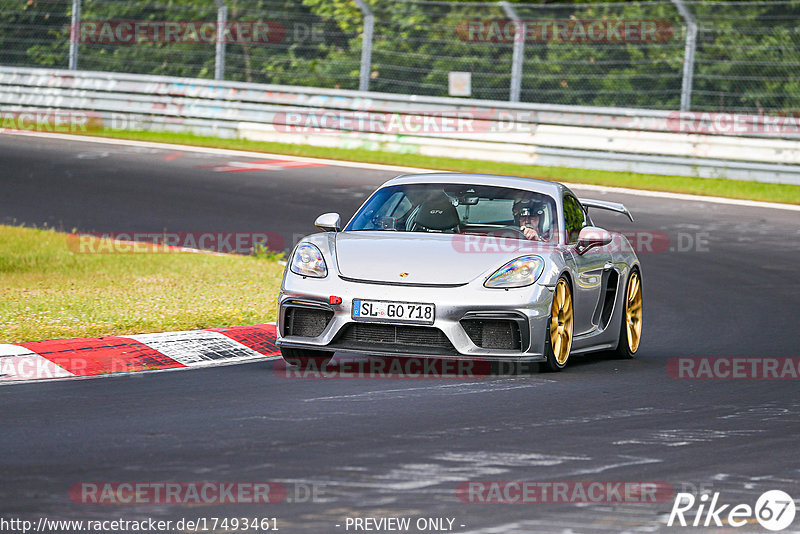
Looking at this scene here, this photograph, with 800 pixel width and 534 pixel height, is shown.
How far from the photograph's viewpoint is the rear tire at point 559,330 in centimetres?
863

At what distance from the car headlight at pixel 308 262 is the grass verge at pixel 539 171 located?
39.9 ft

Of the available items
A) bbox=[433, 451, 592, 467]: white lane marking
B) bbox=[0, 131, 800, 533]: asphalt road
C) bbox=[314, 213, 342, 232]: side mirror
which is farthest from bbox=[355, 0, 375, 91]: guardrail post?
bbox=[433, 451, 592, 467]: white lane marking

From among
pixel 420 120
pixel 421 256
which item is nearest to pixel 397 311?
pixel 421 256

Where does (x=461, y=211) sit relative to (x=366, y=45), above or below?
below

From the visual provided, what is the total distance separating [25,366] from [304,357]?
170 centimetres

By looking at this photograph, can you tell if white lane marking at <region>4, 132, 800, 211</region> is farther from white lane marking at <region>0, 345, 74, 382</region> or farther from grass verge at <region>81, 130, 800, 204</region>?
white lane marking at <region>0, 345, 74, 382</region>

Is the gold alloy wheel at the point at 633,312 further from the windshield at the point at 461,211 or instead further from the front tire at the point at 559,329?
the front tire at the point at 559,329

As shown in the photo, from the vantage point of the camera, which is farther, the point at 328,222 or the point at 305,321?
the point at 328,222

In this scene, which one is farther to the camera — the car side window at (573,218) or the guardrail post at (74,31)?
the guardrail post at (74,31)

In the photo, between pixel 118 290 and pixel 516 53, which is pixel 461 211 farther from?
pixel 516 53

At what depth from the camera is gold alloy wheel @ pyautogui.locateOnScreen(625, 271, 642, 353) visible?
1034 centimetres

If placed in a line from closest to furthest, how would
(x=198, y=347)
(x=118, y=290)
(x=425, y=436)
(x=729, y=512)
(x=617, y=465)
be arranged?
(x=729, y=512) → (x=617, y=465) → (x=425, y=436) → (x=198, y=347) → (x=118, y=290)

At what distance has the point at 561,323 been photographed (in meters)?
8.87

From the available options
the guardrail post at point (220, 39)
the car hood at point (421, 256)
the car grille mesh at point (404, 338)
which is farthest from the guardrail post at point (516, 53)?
the car grille mesh at point (404, 338)
